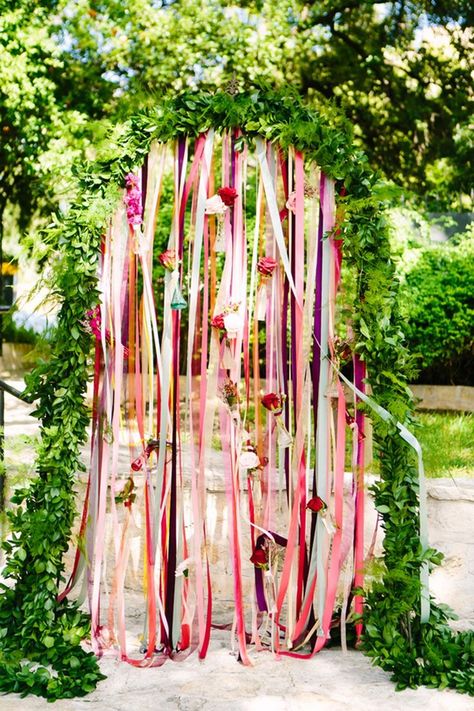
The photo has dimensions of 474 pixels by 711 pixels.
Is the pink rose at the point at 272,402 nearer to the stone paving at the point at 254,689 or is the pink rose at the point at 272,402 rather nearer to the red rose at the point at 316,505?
the red rose at the point at 316,505

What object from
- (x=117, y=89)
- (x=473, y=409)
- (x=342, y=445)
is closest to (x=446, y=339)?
(x=473, y=409)

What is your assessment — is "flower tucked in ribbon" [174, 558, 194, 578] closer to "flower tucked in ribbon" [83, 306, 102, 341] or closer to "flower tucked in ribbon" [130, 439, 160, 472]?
"flower tucked in ribbon" [130, 439, 160, 472]

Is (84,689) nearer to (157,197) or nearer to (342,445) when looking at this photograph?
(342,445)

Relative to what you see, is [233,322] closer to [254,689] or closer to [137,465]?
[137,465]

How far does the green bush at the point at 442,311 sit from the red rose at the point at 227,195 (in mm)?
3185

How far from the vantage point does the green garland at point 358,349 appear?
260cm

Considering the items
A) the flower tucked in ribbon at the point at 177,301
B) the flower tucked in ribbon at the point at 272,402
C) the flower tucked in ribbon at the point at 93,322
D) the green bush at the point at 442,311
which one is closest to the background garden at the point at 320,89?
the green bush at the point at 442,311

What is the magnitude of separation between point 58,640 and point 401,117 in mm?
7912

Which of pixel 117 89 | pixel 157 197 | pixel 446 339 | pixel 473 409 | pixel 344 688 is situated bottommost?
pixel 344 688

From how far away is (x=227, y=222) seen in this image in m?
2.76

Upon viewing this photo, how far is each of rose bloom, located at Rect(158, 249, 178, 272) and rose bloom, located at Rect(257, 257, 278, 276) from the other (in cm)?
29

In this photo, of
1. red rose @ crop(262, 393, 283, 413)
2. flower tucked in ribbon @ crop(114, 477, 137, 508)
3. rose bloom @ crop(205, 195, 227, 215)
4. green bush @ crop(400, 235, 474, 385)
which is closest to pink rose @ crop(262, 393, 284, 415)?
red rose @ crop(262, 393, 283, 413)

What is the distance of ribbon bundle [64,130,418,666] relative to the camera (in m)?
2.70

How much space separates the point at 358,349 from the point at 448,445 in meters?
1.84
